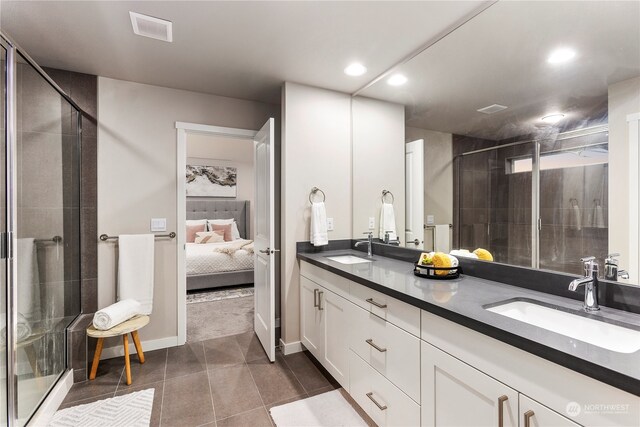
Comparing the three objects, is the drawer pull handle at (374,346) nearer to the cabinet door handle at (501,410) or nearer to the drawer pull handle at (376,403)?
the drawer pull handle at (376,403)

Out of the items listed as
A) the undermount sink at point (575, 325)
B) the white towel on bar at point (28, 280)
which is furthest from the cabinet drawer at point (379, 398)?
the white towel on bar at point (28, 280)

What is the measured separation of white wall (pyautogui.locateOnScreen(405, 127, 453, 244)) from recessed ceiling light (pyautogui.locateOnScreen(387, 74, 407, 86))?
38 cm

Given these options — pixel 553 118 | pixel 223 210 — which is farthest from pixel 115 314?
pixel 223 210

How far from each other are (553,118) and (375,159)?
1.43 metres

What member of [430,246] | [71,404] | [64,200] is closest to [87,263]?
[64,200]

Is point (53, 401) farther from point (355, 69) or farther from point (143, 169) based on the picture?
point (355, 69)

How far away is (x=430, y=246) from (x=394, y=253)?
0.36 m

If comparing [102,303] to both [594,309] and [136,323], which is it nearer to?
[136,323]

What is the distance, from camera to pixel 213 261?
458 centimetres

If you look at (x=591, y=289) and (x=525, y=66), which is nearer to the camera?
(x=591, y=289)

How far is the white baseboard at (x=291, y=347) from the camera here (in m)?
2.62

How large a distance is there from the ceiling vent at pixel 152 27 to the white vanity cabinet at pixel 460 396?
2272 mm

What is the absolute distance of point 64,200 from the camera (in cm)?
228

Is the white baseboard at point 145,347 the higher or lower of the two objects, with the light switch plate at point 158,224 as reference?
lower
